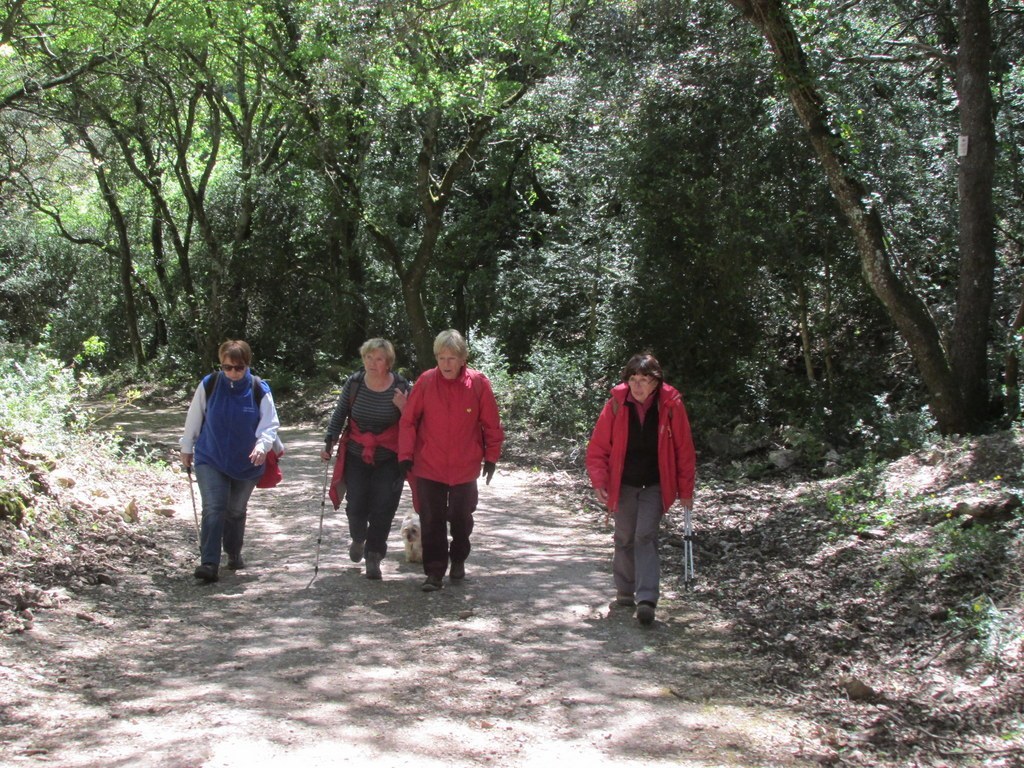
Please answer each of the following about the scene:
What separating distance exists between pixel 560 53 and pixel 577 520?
10.5 m

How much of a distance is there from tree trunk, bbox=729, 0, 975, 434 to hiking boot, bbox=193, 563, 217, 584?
6994mm

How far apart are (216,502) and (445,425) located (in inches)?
71.8

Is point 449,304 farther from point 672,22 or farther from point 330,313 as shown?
point 672,22

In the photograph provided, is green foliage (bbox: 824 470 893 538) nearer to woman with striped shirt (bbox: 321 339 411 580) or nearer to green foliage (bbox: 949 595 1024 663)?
green foliage (bbox: 949 595 1024 663)

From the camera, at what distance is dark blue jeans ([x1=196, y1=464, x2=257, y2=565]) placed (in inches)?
299

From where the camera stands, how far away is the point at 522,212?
2480 cm

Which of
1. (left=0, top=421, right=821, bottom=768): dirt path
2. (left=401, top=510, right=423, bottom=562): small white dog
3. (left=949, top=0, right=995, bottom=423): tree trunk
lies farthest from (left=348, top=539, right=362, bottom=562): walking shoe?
(left=949, top=0, right=995, bottom=423): tree trunk

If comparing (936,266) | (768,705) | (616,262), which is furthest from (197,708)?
(616,262)

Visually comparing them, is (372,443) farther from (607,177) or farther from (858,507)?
(607,177)

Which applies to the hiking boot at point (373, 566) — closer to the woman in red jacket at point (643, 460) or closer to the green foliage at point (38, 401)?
the woman in red jacket at point (643, 460)

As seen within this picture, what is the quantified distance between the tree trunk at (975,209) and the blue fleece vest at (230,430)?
23.3 feet

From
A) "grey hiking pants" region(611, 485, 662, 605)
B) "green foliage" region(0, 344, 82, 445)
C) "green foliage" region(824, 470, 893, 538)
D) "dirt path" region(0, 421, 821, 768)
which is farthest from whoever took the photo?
"green foliage" region(0, 344, 82, 445)

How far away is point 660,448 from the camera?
668 centimetres

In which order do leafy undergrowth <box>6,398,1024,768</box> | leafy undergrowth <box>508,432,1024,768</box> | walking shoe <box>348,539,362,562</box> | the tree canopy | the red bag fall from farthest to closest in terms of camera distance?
the tree canopy
walking shoe <box>348,539,362,562</box>
the red bag
leafy undergrowth <box>6,398,1024,768</box>
leafy undergrowth <box>508,432,1024,768</box>
